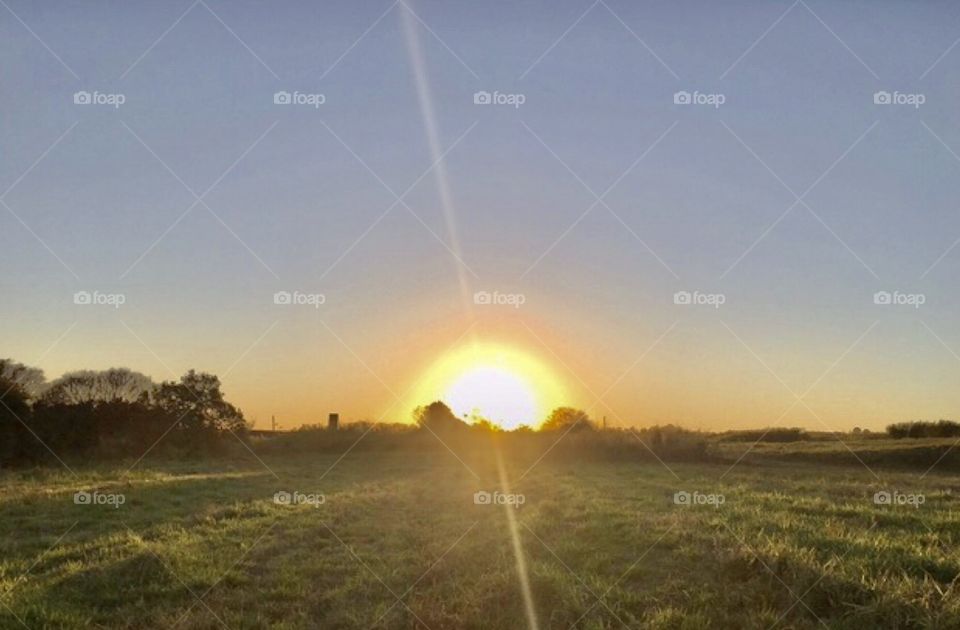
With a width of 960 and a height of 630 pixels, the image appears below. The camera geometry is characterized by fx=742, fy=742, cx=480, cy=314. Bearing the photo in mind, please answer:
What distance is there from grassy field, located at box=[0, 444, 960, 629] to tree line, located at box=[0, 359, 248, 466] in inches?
913

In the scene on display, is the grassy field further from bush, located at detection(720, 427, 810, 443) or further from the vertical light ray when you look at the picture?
bush, located at detection(720, 427, 810, 443)

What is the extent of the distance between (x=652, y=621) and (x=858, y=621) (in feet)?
5.83

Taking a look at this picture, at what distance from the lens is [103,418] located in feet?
131

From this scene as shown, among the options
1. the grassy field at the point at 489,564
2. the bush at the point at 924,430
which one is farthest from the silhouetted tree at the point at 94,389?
the bush at the point at 924,430

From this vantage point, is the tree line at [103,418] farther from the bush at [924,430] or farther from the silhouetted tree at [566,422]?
the bush at [924,430]

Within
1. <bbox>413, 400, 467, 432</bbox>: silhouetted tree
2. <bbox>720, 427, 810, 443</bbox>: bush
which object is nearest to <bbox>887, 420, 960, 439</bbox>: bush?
<bbox>720, 427, 810, 443</bbox>: bush

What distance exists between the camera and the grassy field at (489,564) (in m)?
7.27

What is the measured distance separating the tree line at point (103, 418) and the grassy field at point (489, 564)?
2318cm

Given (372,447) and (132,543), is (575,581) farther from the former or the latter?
(372,447)

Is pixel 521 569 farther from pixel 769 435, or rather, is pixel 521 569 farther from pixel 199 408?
pixel 769 435

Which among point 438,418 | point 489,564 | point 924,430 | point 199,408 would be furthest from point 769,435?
point 489,564

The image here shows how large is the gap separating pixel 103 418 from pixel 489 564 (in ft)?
120

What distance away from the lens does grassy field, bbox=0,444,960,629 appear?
7270 mm

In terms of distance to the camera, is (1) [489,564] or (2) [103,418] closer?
(1) [489,564]
